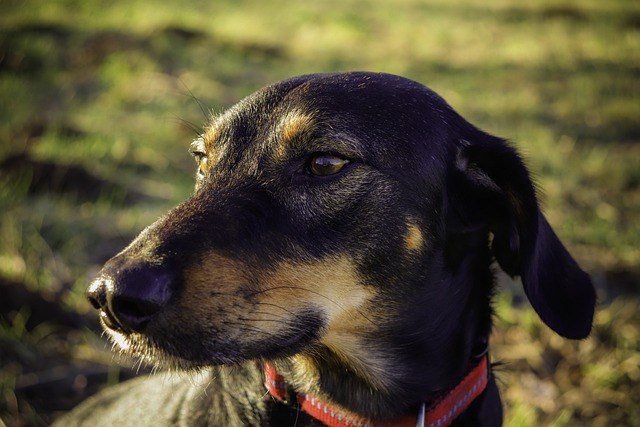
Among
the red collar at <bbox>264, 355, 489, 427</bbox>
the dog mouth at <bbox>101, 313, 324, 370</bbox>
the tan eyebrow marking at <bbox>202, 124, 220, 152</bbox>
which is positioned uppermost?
the tan eyebrow marking at <bbox>202, 124, 220, 152</bbox>

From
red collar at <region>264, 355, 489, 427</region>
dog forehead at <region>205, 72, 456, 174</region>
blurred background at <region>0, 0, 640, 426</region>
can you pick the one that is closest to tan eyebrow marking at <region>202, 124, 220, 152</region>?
dog forehead at <region>205, 72, 456, 174</region>

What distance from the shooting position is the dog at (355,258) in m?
2.18

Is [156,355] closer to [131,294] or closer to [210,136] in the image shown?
[131,294]

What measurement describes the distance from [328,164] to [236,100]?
7.79m

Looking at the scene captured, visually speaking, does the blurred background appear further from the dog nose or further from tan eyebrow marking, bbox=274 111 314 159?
the dog nose

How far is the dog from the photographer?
2184 millimetres

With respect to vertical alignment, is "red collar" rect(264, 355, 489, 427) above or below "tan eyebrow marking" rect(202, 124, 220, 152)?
below

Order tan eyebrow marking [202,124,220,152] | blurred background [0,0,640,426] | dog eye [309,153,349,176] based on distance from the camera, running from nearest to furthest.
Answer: dog eye [309,153,349,176] → tan eyebrow marking [202,124,220,152] → blurred background [0,0,640,426]

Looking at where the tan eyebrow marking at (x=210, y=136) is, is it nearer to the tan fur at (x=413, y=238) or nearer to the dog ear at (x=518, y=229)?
the tan fur at (x=413, y=238)

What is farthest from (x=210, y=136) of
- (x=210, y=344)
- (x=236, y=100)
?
(x=236, y=100)

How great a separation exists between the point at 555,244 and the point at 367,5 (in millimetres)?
17314

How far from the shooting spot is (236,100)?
32.3ft

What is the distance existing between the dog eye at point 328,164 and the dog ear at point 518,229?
0.53 meters

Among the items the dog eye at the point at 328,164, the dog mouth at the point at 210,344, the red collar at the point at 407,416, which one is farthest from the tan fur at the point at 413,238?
the red collar at the point at 407,416
